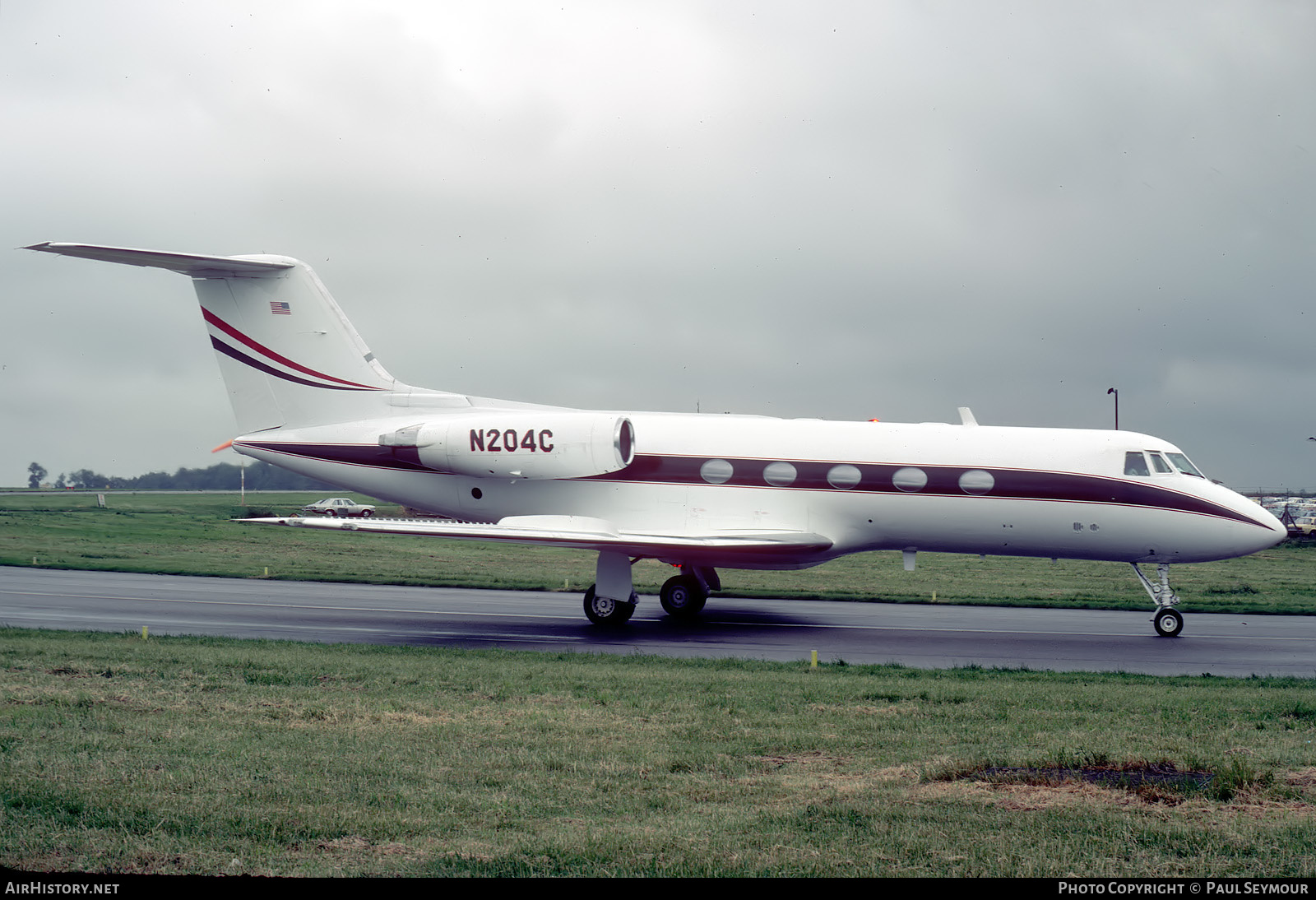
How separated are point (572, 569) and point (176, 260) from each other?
15.6 m

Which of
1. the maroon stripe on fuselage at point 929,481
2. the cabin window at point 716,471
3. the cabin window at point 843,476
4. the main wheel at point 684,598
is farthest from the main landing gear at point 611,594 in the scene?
the cabin window at point 843,476

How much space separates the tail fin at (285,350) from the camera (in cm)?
2066

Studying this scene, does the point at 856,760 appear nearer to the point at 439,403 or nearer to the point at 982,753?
the point at 982,753

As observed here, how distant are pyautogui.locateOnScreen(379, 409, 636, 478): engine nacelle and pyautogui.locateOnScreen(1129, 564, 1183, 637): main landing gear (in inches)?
399

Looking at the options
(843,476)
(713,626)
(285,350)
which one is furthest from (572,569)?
(843,476)

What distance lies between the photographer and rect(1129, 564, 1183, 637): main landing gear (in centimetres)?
1842

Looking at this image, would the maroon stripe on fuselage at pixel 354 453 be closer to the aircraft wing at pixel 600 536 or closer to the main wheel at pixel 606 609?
the aircraft wing at pixel 600 536

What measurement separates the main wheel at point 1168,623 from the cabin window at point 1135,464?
8.37 feet

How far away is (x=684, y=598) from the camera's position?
20688 mm

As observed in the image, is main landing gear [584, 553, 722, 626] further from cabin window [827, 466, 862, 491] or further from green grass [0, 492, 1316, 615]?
green grass [0, 492, 1316, 615]

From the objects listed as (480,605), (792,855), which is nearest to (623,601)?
(480,605)

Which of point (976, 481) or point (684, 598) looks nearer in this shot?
point (976, 481)

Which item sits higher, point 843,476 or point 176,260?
point 176,260

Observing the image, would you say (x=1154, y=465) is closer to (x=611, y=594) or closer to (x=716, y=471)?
(x=716, y=471)
